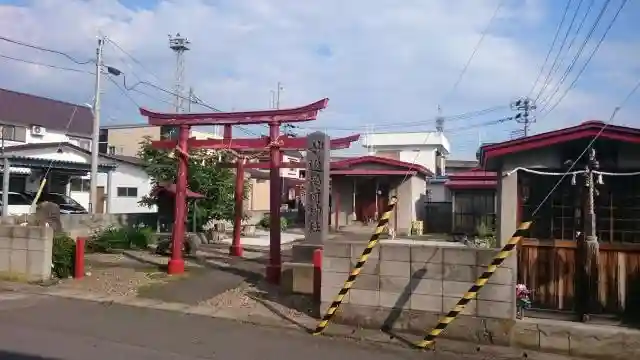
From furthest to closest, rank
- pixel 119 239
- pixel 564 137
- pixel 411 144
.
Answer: pixel 411 144
pixel 119 239
pixel 564 137

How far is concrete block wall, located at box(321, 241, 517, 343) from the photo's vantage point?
768 cm

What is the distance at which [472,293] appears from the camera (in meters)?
7.37

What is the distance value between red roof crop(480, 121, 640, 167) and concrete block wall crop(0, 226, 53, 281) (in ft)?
30.2

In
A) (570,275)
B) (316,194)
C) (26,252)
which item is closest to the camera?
(570,275)

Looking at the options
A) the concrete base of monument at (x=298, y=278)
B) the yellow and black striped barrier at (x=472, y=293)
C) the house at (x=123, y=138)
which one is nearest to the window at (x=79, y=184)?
the house at (x=123, y=138)

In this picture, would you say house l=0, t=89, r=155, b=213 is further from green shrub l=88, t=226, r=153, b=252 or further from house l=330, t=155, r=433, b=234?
house l=330, t=155, r=433, b=234

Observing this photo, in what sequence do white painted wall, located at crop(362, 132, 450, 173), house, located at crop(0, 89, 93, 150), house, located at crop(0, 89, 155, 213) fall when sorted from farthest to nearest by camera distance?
white painted wall, located at crop(362, 132, 450, 173) < house, located at crop(0, 89, 93, 150) < house, located at crop(0, 89, 155, 213)

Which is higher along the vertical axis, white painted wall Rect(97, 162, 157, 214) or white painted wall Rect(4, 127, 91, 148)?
white painted wall Rect(4, 127, 91, 148)

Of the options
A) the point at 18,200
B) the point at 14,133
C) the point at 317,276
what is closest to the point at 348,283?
the point at 317,276

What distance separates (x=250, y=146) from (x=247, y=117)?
5.00ft

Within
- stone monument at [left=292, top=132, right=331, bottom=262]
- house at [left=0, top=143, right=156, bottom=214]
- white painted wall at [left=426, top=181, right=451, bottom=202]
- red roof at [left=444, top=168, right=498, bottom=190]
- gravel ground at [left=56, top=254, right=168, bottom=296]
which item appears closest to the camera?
gravel ground at [left=56, top=254, right=168, bottom=296]

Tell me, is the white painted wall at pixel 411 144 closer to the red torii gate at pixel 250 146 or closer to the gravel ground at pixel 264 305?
the red torii gate at pixel 250 146

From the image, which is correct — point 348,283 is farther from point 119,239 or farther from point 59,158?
point 59,158

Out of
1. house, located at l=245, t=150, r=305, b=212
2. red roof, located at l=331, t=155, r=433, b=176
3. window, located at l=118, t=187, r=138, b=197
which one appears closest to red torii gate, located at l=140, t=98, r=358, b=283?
red roof, located at l=331, t=155, r=433, b=176
